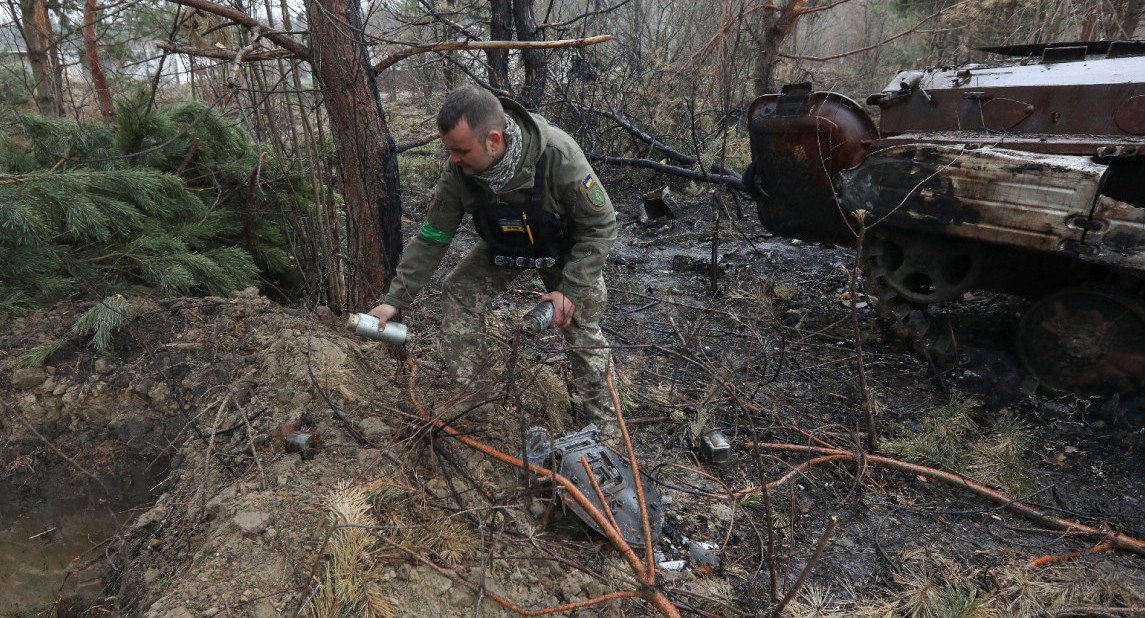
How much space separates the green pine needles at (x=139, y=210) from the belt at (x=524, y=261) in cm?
122

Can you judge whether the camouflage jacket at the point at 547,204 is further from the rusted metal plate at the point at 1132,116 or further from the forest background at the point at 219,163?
the rusted metal plate at the point at 1132,116

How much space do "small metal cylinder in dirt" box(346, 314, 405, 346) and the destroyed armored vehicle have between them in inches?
89.2

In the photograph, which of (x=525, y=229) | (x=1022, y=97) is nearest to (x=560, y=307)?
(x=525, y=229)

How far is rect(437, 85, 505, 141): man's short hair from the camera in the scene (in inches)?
91.6

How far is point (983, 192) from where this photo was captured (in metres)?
3.52

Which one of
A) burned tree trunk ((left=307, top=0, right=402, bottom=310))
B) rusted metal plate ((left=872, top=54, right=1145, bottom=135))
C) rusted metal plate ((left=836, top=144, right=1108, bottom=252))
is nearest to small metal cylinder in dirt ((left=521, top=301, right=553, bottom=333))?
burned tree trunk ((left=307, top=0, right=402, bottom=310))

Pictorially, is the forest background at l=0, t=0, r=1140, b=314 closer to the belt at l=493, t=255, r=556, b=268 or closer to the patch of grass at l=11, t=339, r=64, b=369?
the patch of grass at l=11, t=339, r=64, b=369

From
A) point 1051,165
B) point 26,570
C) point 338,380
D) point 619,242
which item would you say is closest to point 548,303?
point 338,380

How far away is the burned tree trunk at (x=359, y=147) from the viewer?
3049 mm

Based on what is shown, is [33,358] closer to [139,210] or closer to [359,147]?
[139,210]

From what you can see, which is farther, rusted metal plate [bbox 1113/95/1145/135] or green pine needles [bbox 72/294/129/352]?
rusted metal plate [bbox 1113/95/1145/135]

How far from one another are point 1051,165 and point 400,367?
11.5ft

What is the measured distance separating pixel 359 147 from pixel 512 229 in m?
1.05

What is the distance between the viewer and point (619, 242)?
718 cm
